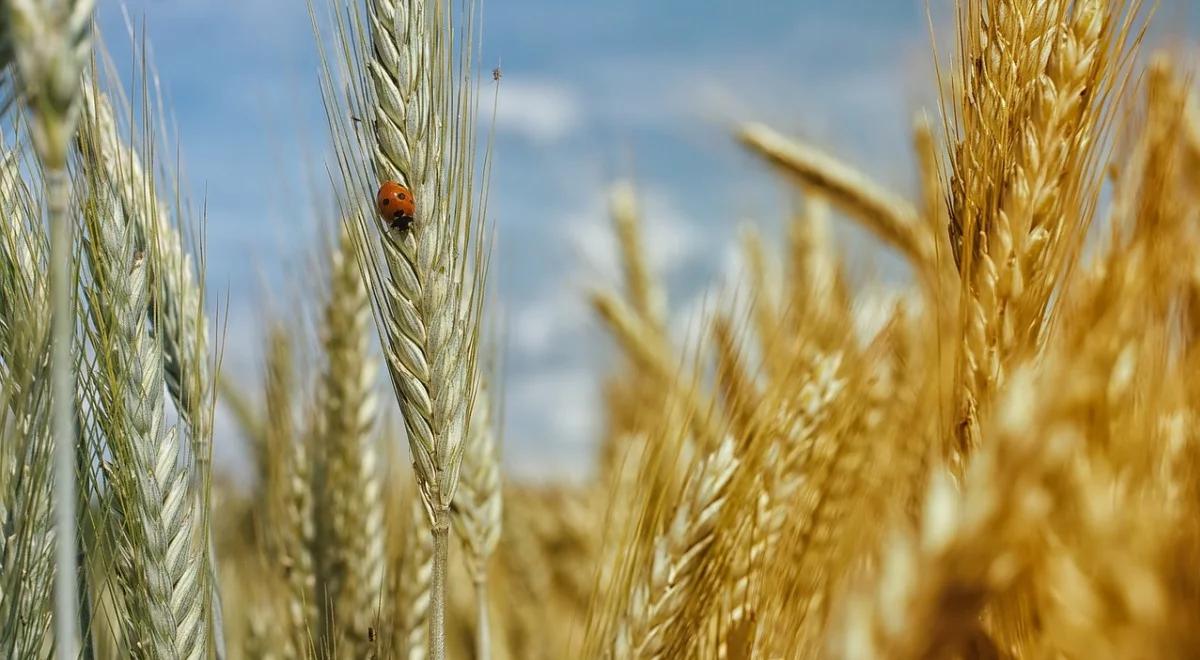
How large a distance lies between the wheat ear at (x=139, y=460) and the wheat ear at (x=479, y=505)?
1.41 ft

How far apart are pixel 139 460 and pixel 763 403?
659 millimetres

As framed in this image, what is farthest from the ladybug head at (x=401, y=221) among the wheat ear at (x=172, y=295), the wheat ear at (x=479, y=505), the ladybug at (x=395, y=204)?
the wheat ear at (x=479, y=505)

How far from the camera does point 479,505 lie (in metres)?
1.36

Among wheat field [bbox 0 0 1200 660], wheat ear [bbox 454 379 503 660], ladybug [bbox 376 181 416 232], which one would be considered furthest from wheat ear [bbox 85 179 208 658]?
wheat ear [bbox 454 379 503 660]

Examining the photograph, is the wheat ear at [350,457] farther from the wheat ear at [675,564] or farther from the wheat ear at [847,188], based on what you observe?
the wheat ear at [847,188]

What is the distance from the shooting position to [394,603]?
4.76ft

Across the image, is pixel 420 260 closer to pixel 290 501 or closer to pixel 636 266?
pixel 290 501

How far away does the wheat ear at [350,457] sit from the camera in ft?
4.89

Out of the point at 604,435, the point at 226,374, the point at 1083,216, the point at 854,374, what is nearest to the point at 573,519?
the point at 604,435

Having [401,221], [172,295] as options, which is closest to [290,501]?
[172,295]

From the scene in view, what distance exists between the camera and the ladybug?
939mm

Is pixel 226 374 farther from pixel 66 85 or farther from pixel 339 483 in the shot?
pixel 66 85

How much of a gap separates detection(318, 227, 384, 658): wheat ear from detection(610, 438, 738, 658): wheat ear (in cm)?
49

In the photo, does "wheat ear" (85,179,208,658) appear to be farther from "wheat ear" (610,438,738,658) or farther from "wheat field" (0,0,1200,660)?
"wheat ear" (610,438,738,658)
